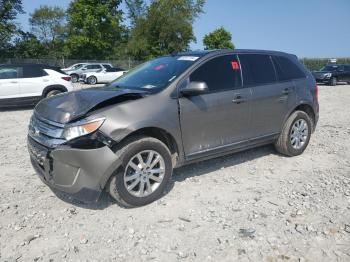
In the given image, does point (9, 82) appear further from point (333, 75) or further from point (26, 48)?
point (26, 48)

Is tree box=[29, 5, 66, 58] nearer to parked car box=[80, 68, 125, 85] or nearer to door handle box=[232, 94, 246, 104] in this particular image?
parked car box=[80, 68, 125, 85]

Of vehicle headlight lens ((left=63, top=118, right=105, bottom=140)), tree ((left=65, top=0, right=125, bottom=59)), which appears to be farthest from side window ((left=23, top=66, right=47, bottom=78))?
tree ((left=65, top=0, right=125, bottom=59))

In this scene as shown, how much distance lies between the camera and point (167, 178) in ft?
14.0

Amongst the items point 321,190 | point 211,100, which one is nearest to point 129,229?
point 211,100

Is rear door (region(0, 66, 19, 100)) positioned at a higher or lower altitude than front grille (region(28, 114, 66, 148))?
higher

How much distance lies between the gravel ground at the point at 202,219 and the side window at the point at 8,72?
687 cm

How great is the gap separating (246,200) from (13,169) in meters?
3.51

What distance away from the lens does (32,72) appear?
11906 millimetres

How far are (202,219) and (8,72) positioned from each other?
10.1 meters

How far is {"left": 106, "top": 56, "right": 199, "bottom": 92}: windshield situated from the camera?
4.56m

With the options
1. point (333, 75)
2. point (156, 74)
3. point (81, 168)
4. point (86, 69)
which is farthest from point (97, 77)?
point (81, 168)

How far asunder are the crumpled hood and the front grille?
0.20 feet

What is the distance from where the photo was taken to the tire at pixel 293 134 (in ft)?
19.2

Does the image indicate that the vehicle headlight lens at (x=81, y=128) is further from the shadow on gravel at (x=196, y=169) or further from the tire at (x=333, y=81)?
the tire at (x=333, y=81)
